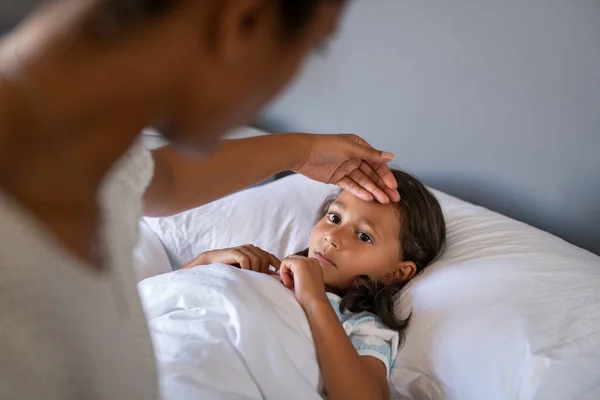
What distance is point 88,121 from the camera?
0.46m

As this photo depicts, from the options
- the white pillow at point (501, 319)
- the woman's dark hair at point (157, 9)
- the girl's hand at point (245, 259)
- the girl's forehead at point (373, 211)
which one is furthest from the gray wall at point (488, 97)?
the woman's dark hair at point (157, 9)

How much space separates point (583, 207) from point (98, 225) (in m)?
1.08

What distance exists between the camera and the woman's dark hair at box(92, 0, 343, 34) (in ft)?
1.36

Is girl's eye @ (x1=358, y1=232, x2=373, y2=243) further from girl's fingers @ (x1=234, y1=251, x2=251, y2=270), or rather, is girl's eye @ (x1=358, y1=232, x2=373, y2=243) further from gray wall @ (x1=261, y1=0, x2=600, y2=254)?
gray wall @ (x1=261, y1=0, x2=600, y2=254)

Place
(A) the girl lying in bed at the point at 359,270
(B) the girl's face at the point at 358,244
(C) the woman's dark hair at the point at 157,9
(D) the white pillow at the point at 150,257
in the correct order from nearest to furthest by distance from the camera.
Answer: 1. (C) the woman's dark hair at the point at 157,9
2. (A) the girl lying in bed at the point at 359,270
3. (B) the girl's face at the point at 358,244
4. (D) the white pillow at the point at 150,257

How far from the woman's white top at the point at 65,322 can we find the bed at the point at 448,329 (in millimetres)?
297

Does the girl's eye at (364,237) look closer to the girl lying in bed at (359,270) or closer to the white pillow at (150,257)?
the girl lying in bed at (359,270)

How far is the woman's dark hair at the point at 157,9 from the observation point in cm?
42

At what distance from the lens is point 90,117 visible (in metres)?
0.45

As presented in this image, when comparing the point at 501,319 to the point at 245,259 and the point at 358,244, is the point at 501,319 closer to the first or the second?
the point at 358,244

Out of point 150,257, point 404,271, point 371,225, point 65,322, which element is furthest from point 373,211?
point 65,322

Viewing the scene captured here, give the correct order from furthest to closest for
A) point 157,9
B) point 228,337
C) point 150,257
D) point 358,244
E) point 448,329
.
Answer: point 150,257, point 358,244, point 448,329, point 228,337, point 157,9

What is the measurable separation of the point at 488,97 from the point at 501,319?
567 mm

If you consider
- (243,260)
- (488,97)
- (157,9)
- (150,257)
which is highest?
(157,9)
